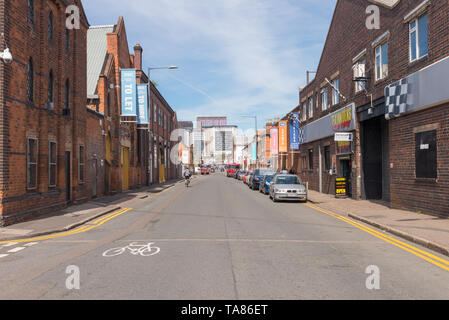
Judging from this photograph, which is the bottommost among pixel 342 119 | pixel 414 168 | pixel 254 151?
pixel 414 168

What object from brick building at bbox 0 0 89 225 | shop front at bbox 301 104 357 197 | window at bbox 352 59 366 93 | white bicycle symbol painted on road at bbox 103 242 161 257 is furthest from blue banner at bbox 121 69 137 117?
white bicycle symbol painted on road at bbox 103 242 161 257

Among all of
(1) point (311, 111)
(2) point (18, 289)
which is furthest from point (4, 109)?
(1) point (311, 111)

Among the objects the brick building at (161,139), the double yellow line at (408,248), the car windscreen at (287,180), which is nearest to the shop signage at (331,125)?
the car windscreen at (287,180)

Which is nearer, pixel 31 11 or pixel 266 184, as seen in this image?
pixel 31 11

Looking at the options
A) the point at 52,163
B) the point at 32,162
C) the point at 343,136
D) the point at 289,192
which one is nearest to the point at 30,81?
the point at 32,162

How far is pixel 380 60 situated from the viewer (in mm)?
17625

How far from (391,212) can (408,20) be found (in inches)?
291

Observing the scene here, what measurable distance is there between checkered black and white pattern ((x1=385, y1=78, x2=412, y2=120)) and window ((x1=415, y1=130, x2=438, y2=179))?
144 cm

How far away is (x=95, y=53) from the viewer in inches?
1121

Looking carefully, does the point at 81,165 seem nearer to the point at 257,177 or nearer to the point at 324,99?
the point at 257,177

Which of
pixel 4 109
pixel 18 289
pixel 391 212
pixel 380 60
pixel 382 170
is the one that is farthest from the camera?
pixel 382 170

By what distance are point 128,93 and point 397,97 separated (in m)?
18.4

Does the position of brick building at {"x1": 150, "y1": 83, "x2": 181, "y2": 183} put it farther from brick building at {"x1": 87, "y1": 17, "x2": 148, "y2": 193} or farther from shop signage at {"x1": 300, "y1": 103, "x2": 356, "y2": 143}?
shop signage at {"x1": 300, "y1": 103, "x2": 356, "y2": 143}

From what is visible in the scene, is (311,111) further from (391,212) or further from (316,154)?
(391,212)
